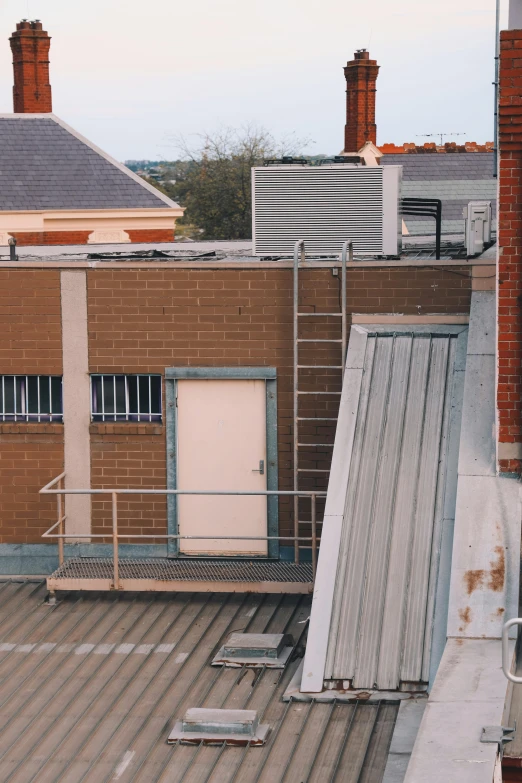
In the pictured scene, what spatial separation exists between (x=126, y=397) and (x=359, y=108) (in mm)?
33342

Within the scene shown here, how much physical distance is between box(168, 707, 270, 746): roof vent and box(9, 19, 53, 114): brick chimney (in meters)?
31.7

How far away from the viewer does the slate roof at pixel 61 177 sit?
117 feet

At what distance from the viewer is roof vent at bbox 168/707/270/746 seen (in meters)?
9.35

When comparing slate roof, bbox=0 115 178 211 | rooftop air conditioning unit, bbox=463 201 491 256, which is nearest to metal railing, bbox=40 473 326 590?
rooftop air conditioning unit, bbox=463 201 491 256

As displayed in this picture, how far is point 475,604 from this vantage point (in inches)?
372

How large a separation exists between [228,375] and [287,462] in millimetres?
1250

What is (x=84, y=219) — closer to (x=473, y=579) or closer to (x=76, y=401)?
(x=76, y=401)

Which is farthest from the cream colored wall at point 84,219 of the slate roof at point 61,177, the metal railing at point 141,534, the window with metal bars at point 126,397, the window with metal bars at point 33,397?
the metal railing at point 141,534

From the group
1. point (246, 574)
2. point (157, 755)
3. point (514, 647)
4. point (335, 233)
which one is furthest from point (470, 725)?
point (335, 233)

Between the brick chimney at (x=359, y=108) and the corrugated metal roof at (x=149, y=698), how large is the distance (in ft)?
113

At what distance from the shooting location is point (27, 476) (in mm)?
14477

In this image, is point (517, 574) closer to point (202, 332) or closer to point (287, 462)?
point (287, 462)

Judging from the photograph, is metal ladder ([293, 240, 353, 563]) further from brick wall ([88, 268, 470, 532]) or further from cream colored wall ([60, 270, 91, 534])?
cream colored wall ([60, 270, 91, 534])

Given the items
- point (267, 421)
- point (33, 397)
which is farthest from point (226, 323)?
point (33, 397)
